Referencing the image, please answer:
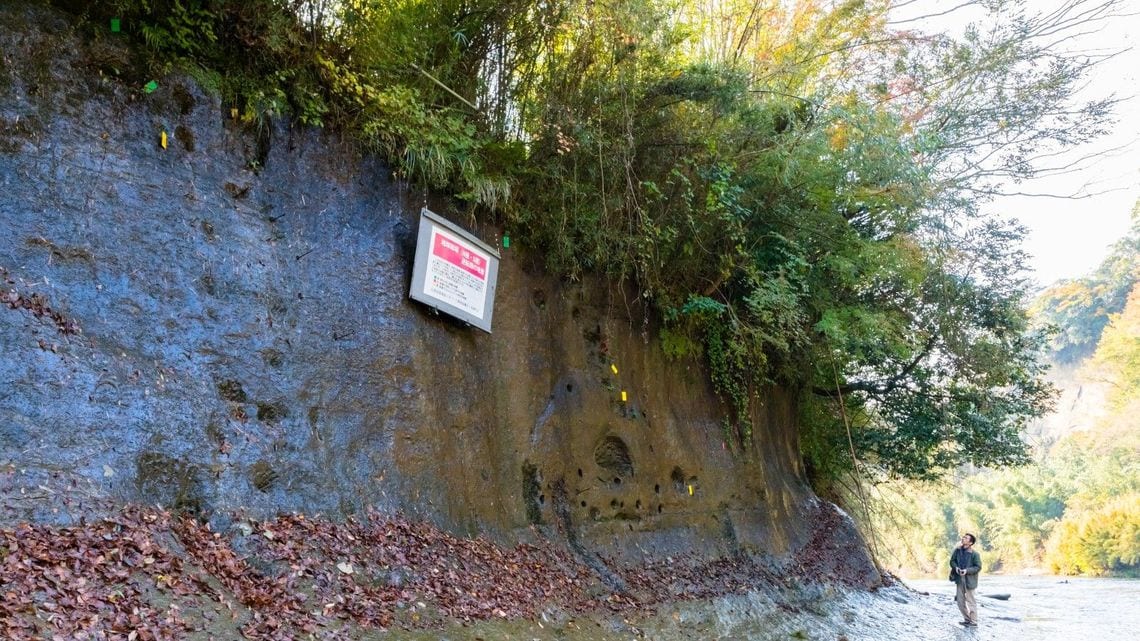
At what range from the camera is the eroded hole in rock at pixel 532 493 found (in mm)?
8148

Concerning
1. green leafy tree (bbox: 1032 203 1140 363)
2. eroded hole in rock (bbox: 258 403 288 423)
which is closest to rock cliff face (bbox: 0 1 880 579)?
eroded hole in rock (bbox: 258 403 288 423)

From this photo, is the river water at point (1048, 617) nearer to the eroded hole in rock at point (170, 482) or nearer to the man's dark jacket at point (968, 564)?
the man's dark jacket at point (968, 564)

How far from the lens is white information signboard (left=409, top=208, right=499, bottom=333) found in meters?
7.35

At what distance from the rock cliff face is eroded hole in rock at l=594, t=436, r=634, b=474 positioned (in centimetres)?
11

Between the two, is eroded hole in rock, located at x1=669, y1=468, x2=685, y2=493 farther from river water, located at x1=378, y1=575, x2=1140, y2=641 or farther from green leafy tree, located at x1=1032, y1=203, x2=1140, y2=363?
green leafy tree, located at x1=1032, y1=203, x2=1140, y2=363

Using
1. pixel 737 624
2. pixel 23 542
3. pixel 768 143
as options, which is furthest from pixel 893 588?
pixel 23 542

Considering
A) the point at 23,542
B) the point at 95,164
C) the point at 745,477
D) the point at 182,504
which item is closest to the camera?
the point at 23,542

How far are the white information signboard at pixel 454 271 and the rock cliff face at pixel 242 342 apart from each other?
243 mm

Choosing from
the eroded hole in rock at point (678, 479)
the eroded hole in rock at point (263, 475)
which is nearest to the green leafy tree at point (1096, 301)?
the eroded hole in rock at point (678, 479)

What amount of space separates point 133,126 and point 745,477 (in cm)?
986

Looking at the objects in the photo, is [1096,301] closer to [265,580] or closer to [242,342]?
[242,342]

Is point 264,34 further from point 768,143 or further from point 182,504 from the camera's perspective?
point 768,143

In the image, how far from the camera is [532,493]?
27.1ft

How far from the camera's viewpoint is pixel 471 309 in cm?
789
